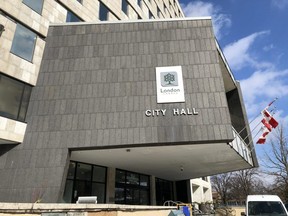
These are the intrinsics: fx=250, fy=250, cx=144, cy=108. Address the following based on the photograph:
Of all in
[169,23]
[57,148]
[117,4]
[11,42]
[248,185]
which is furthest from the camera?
[248,185]

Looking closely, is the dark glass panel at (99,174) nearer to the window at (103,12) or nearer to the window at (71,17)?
the window at (71,17)

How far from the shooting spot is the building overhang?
49.7 feet

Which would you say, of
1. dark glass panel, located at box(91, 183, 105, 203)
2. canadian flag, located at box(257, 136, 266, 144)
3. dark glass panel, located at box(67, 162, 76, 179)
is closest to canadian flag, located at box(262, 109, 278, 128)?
canadian flag, located at box(257, 136, 266, 144)

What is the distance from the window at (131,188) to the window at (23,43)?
1150 centimetres

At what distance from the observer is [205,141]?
14.0m

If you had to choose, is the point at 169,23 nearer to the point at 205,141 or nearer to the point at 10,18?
the point at 205,141

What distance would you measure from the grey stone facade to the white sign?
32 cm

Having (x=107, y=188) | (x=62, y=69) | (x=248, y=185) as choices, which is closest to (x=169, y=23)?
(x=62, y=69)

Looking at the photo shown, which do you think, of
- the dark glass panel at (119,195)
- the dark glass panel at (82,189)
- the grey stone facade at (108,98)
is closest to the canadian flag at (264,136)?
the grey stone facade at (108,98)

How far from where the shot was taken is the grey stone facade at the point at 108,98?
13.6 metres

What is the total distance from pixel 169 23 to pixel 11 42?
33.9 feet

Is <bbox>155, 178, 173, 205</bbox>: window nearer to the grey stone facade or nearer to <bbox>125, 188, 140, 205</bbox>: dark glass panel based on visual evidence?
<bbox>125, 188, 140, 205</bbox>: dark glass panel

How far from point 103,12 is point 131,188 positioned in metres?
16.4

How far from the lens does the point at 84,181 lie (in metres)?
18.0
